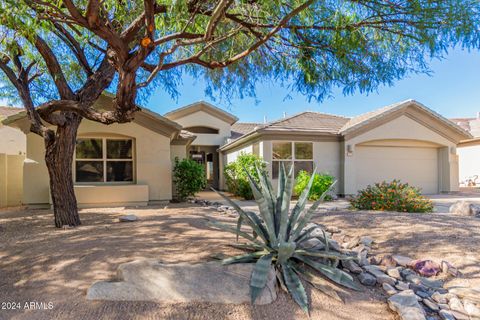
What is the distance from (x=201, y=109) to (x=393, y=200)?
14.9 metres

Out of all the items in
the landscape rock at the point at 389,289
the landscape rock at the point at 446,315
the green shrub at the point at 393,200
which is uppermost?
the green shrub at the point at 393,200

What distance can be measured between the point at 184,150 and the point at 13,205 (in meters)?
7.41

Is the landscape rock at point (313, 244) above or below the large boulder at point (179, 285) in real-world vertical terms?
above

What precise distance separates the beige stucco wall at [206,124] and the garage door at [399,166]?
9.40m

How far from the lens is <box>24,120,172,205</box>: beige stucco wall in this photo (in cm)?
988

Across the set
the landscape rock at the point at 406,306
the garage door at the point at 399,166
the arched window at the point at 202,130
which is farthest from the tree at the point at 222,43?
the arched window at the point at 202,130

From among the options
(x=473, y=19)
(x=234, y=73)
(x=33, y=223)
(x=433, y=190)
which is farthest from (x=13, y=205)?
(x=433, y=190)

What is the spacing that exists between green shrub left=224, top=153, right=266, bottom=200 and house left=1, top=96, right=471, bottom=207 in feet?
1.81

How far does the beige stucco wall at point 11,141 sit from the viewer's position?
13.3m

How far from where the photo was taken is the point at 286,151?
1298 cm

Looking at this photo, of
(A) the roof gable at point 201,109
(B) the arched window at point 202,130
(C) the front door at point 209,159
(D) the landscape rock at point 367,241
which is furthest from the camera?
(C) the front door at point 209,159

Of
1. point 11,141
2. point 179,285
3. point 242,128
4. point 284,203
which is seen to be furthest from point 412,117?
point 11,141

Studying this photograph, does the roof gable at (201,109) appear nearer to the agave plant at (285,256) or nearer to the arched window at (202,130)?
the arched window at (202,130)

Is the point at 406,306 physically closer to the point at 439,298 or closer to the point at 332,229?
the point at 439,298
